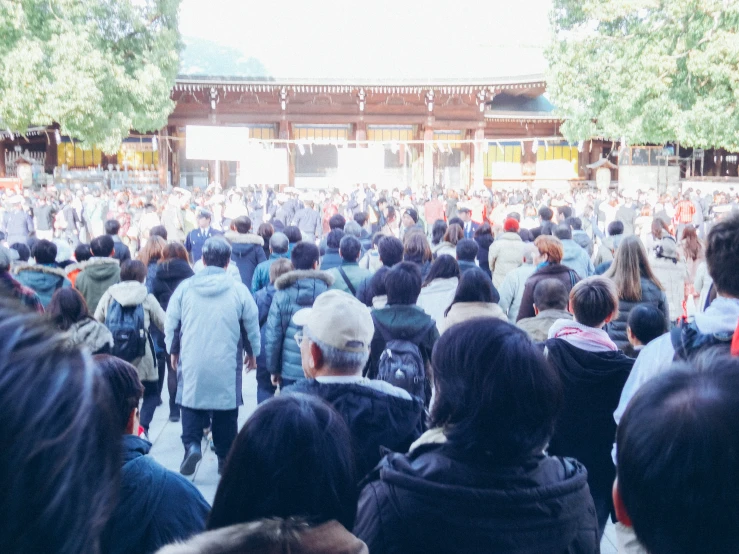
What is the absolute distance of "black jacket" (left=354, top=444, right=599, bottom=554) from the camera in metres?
1.77

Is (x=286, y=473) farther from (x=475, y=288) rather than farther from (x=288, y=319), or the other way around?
(x=288, y=319)

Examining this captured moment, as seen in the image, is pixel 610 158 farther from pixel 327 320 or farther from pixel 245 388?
pixel 327 320

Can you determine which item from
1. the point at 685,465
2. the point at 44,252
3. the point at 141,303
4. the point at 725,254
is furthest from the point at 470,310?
the point at 44,252

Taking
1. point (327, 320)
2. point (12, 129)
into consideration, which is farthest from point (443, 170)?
point (327, 320)

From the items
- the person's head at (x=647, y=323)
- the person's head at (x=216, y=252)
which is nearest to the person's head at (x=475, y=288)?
the person's head at (x=647, y=323)

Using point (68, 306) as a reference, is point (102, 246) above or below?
above

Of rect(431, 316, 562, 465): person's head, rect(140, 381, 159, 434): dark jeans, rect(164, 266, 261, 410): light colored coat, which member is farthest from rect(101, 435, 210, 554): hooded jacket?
rect(140, 381, 159, 434): dark jeans

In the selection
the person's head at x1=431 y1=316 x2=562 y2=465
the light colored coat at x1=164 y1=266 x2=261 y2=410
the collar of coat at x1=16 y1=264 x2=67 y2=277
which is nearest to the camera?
the person's head at x1=431 y1=316 x2=562 y2=465

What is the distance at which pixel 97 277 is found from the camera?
6043mm

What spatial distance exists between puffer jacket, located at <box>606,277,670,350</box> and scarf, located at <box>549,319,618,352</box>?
127cm

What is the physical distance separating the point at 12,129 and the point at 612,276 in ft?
48.5

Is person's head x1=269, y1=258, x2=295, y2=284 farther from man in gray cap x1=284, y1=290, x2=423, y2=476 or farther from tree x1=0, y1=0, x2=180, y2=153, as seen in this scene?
tree x1=0, y1=0, x2=180, y2=153

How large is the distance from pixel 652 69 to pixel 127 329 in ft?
37.6

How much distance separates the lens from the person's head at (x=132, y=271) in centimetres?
520
